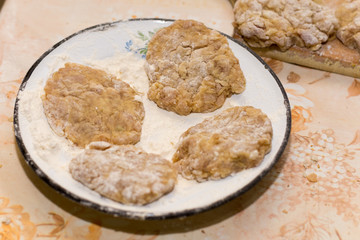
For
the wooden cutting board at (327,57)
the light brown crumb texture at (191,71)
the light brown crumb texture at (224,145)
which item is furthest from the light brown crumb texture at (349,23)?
the light brown crumb texture at (224,145)

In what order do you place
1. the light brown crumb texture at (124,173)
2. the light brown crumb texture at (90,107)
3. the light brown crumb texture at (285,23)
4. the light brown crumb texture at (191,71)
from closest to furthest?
1. the light brown crumb texture at (124,173)
2. the light brown crumb texture at (90,107)
3. the light brown crumb texture at (191,71)
4. the light brown crumb texture at (285,23)

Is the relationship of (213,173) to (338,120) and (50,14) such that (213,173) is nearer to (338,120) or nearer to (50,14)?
(338,120)

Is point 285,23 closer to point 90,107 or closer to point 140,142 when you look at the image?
point 140,142

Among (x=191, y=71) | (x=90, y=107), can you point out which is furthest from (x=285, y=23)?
(x=90, y=107)

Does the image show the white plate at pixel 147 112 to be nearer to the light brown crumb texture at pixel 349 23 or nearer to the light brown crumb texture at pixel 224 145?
the light brown crumb texture at pixel 224 145

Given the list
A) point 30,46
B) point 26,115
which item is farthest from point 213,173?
point 30,46

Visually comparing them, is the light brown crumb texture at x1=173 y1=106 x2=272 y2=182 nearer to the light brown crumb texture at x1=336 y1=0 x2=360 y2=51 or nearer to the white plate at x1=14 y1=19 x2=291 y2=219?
the white plate at x1=14 y1=19 x2=291 y2=219
